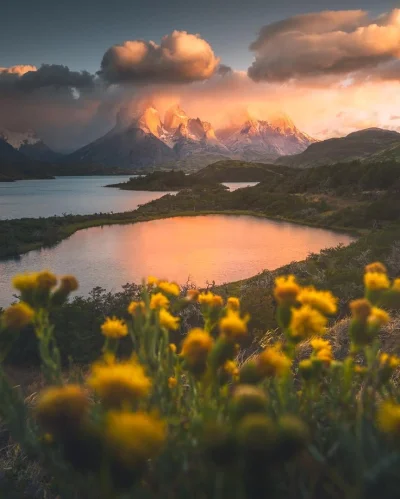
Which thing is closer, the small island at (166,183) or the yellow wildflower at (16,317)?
the yellow wildflower at (16,317)

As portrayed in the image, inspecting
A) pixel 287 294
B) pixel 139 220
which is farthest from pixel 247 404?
pixel 139 220

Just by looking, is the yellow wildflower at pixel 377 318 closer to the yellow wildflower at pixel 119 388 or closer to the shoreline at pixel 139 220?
the yellow wildflower at pixel 119 388

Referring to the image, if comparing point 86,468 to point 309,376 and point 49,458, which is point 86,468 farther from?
point 309,376

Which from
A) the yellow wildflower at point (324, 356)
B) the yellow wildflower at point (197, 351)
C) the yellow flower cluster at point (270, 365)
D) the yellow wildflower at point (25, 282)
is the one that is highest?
the yellow wildflower at point (25, 282)

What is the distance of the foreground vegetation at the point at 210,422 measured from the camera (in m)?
0.80

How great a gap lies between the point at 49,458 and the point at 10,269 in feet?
60.3

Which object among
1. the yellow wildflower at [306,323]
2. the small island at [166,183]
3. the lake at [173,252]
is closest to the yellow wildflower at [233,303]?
the yellow wildflower at [306,323]

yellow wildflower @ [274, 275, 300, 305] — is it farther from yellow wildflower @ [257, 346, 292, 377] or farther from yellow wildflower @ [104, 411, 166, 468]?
yellow wildflower @ [104, 411, 166, 468]

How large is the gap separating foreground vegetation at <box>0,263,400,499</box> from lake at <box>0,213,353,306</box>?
10041mm

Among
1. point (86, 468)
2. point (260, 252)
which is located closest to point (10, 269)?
point (260, 252)

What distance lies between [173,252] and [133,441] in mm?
18983

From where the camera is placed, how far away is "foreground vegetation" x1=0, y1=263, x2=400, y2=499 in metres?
0.80

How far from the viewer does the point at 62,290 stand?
188cm

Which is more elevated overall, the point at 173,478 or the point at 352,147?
the point at 352,147
